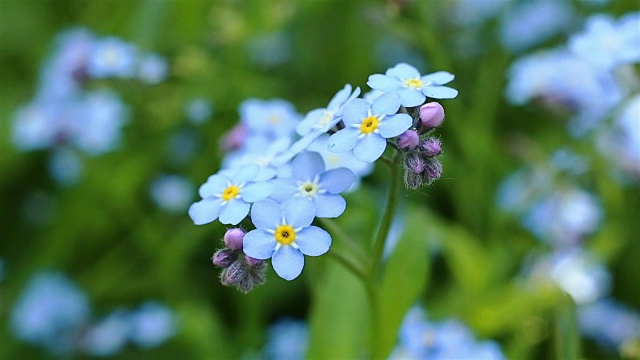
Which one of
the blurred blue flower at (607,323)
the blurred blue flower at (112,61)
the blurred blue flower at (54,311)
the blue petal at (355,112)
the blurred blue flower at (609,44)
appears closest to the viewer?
the blue petal at (355,112)

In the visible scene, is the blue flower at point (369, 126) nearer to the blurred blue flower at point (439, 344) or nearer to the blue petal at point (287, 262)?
the blue petal at point (287, 262)

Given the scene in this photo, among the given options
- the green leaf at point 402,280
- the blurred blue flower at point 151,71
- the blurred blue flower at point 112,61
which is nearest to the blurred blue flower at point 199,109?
the blurred blue flower at point 151,71

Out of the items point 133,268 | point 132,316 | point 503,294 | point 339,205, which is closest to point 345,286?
point 503,294

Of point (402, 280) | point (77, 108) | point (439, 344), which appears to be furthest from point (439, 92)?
point (77, 108)

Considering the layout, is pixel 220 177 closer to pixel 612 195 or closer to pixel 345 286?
pixel 345 286

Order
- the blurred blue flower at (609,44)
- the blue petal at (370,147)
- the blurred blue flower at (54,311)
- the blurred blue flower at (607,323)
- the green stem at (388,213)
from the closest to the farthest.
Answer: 1. the blue petal at (370,147)
2. the green stem at (388,213)
3. the blurred blue flower at (609,44)
4. the blurred blue flower at (607,323)
5. the blurred blue flower at (54,311)
